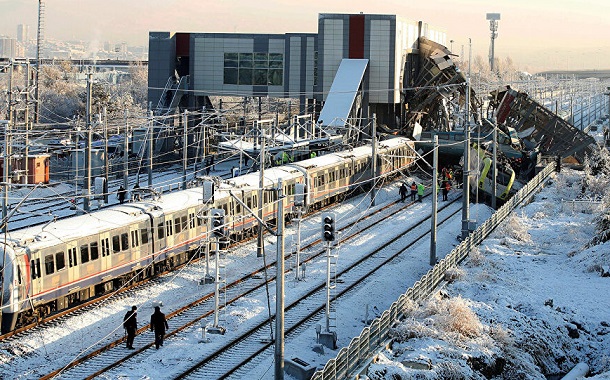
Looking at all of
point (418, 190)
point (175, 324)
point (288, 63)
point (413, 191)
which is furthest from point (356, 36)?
point (175, 324)

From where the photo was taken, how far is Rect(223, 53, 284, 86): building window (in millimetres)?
70625

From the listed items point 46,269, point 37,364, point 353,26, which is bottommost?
point 37,364

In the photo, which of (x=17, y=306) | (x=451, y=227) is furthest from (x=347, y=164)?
(x=17, y=306)

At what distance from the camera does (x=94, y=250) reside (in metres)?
26.4

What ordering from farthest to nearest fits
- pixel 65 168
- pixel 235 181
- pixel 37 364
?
1. pixel 65 168
2. pixel 235 181
3. pixel 37 364

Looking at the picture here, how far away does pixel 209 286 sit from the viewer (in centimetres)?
2944

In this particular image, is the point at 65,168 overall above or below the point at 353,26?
below

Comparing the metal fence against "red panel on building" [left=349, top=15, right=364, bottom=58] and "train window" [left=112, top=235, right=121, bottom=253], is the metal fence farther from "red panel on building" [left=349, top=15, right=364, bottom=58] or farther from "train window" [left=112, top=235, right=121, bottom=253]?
"red panel on building" [left=349, top=15, right=364, bottom=58]

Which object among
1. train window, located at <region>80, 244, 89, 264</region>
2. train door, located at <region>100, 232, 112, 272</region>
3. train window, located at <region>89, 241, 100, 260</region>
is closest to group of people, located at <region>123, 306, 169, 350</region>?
train window, located at <region>80, 244, 89, 264</region>

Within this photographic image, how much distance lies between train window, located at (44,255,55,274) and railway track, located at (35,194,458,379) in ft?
9.94

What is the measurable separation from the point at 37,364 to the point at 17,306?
8.03 ft

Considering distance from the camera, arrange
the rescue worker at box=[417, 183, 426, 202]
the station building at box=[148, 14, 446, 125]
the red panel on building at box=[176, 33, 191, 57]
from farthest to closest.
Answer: the red panel on building at box=[176, 33, 191, 57], the station building at box=[148, 14, 446, 125], the rescue worker at box=[417, 183, 426, 202]

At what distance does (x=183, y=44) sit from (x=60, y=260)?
4821 centimetres

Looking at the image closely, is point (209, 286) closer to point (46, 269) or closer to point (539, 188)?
point (46, 269)
